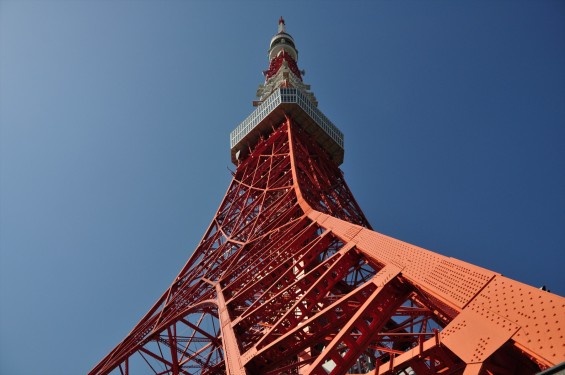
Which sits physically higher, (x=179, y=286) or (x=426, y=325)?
(x=179, y=286)

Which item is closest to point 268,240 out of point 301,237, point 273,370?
point 301,237

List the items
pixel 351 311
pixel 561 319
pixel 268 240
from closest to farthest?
1. pixel 561 319
2. pixel 351 311
3. pixel 268 240

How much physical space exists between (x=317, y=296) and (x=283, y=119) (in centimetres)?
1379

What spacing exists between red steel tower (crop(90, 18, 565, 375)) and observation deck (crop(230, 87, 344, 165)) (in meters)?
0.06

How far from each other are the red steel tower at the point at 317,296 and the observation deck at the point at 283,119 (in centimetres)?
6

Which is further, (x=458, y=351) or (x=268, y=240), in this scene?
(x=268, y=240)

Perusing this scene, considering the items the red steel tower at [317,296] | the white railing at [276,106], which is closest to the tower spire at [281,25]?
the red steel tower at [317,296]

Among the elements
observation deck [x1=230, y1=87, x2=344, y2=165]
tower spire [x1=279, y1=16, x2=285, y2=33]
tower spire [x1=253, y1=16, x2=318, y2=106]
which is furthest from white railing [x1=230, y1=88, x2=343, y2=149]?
tower spire [x1=279, y1=16, x2=285, y2=33]

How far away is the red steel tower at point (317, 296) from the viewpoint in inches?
143

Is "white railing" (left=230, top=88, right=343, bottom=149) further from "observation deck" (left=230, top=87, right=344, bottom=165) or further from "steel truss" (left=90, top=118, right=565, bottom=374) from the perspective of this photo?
"steel truss" (left=90, top=118, right=565, bottom=374)

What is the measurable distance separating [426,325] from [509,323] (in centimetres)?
604

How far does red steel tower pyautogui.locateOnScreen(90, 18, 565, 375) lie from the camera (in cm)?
362

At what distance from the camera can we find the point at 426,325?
914 cm

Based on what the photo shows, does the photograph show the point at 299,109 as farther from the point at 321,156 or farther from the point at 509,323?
the point at 509,323
